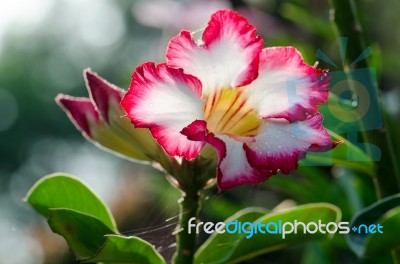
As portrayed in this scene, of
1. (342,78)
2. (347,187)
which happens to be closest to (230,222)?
(342,78)

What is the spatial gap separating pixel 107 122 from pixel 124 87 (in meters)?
1.09

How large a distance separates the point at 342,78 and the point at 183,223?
237mm

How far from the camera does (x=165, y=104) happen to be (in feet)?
1.41

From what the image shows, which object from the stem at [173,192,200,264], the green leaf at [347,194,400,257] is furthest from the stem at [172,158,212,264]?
the green leaf at [347,194,400,257]

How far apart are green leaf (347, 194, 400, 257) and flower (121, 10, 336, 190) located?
16 cm

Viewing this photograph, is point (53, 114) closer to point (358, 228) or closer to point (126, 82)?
point (126, 82)

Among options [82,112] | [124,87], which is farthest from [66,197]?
[124,87]

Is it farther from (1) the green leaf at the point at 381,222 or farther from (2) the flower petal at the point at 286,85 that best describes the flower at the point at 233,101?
(1) the green leaf at the point at 381,222

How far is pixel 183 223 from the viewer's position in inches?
18.8

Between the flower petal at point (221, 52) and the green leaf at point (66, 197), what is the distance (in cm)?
16

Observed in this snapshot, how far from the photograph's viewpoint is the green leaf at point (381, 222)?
0.57 meters

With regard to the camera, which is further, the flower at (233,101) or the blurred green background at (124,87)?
the blurred green background at (124,87)

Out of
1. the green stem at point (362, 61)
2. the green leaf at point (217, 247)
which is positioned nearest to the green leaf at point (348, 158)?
the green stem at point (362, 61)

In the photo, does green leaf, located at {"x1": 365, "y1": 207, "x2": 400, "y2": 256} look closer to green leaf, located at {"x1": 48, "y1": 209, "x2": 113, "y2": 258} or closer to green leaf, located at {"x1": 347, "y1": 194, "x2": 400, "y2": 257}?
green leaf, located at {"x1": 347, "y1": 194, "x2": 400, "y2": 257}
